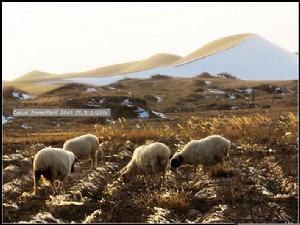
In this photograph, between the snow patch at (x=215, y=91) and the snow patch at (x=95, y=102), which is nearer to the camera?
the snow patch at (x=215, y=91)

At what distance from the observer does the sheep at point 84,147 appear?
51.8 ft

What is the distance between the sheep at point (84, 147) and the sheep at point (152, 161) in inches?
107

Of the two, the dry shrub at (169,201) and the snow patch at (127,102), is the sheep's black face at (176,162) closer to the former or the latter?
the dry shrub at (169,201)

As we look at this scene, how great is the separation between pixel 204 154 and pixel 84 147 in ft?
13.1

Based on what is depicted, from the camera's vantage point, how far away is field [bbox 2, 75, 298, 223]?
32.7 feet

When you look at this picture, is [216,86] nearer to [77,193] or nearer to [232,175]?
[232,175]

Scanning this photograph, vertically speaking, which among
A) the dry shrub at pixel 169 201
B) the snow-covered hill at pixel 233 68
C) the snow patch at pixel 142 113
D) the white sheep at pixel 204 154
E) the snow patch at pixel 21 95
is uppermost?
the snow-covered hill at pixel 233 68

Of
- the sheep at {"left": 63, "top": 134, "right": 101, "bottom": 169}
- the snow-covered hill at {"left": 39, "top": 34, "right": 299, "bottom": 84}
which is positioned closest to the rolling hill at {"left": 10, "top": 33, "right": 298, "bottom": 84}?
the snow-covered hill at {"left": 39, "top": 34, "right": 299, "bottom": 84}

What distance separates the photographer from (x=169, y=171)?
48.5ft

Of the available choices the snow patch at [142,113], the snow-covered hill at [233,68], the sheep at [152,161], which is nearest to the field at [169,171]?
the sheep at [152,161]

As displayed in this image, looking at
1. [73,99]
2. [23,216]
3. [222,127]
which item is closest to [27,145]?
[73,99]

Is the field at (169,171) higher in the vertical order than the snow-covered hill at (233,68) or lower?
lower

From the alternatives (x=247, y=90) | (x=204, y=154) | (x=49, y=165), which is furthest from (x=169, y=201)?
(x=247, y=90)

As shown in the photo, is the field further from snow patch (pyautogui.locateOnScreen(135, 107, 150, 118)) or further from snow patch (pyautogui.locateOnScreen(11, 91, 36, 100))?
snow patch (pyautogui.locateOnScreen(135, 107, 150, 118))
